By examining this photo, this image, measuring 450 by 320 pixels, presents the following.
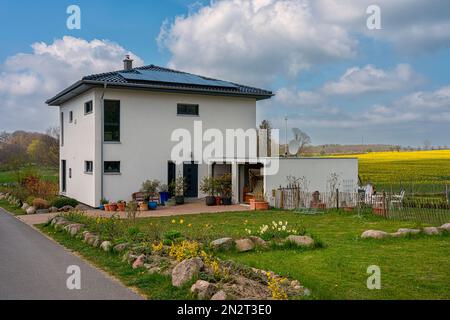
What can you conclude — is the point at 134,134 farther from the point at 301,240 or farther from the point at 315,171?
the point at 301,240

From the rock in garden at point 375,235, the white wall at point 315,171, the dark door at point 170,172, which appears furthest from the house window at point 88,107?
the rock in garden at point 375,235

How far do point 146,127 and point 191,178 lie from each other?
3.41 meters

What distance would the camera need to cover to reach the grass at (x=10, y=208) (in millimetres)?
20119

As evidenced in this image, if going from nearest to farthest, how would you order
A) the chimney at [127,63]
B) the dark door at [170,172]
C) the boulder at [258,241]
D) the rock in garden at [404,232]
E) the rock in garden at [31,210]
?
the boulder at [258,241]
the rock in garden at [404,232]
the rock in garden at [31,210]
the dark door at [170,172]
the chimney at [127,63]

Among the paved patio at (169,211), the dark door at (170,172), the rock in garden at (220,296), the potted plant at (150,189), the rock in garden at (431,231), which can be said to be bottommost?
the paved patio at (169,211)

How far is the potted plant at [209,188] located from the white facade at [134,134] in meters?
1.20

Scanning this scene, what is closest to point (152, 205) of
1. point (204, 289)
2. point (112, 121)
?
point (112, 121)

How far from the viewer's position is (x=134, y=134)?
22.1m

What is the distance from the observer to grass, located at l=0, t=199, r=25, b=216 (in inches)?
792

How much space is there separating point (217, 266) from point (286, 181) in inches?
566

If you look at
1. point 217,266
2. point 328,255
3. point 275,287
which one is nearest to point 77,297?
point 217,266

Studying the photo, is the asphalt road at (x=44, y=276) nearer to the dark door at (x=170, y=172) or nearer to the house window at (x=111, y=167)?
the house window at (x=111, y=167)

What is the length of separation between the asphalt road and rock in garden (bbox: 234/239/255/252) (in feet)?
10.3

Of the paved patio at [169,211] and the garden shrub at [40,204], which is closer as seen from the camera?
the paved patio at [169,211]
